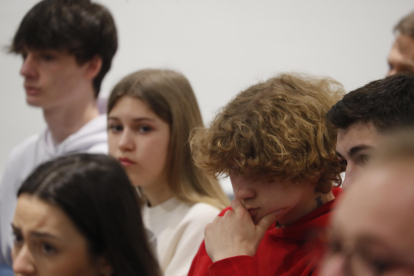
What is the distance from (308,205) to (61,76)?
1.41 meters

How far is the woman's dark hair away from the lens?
3.03 ft

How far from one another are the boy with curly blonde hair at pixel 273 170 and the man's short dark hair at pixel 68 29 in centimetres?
116

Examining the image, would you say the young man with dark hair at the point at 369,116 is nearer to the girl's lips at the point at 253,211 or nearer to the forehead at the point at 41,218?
the girl's lips at the point at 253,211

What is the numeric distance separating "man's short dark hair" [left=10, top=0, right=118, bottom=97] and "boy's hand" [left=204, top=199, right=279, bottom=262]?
1.32 metres

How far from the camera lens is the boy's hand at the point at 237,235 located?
1.06 meters

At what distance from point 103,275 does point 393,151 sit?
0.71 meters

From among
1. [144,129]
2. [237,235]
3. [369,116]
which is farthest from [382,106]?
[144,129]

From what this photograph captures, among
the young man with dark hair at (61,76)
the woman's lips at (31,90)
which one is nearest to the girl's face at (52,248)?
the young man with dark hair at (61,76)

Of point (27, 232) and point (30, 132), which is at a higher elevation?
point (27, 232)

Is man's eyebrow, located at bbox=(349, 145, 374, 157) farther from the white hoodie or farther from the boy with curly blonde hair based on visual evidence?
the white hoodie

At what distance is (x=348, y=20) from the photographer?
2.19m

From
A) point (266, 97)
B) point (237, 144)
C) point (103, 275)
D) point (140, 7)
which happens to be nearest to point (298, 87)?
point (266, 97)

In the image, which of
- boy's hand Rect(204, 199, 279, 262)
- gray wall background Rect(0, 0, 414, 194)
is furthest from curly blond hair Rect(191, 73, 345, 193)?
gray wall background Rect(0, 0, 414, 194)

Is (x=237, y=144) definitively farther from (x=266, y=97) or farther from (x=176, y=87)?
(x=176, y=87)
